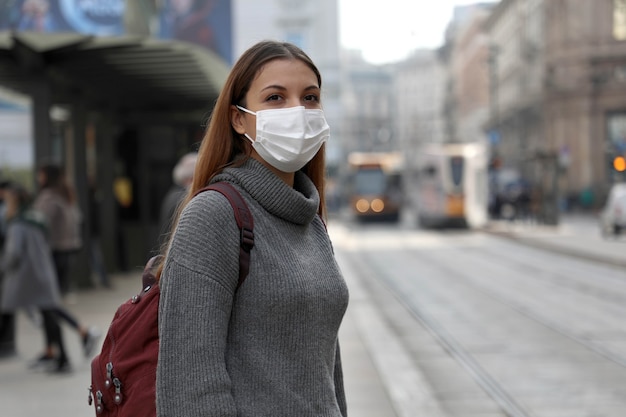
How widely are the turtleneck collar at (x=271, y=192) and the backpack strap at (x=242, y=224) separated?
2.8 inches

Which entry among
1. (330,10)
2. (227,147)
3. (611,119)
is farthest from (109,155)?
(330,10)

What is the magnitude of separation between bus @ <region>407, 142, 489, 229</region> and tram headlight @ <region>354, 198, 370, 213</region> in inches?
208

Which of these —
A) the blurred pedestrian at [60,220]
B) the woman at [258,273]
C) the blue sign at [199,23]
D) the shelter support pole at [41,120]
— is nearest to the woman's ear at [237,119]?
the woman at [258,273]

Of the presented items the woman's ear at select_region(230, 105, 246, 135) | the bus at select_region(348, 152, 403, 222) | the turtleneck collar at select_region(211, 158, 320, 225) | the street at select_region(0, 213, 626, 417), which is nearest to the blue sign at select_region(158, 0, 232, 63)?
the bus at select_region(348, 152, 403, 222)

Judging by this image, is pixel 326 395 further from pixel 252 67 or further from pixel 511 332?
pixel 511 332

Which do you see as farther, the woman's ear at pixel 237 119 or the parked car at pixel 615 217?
the parked car at pixel 615 217

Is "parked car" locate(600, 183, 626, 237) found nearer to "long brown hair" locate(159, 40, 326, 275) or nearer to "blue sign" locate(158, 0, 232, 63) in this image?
"blue sign" locate(158, 0, 232, 63)

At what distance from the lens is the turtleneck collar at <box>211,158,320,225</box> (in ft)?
7.75

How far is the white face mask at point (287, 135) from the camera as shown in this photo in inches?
94.4

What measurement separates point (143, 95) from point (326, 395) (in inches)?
593

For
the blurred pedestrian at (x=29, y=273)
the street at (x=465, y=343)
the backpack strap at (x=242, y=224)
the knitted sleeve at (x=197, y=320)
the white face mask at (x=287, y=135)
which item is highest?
the white face mask at (x=287, y=135)

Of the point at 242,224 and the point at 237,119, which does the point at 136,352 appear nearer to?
the point at 242,224

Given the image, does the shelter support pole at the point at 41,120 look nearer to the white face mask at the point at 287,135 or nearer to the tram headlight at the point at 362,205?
the white face mask at the point at 287,135

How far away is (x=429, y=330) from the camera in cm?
1123
